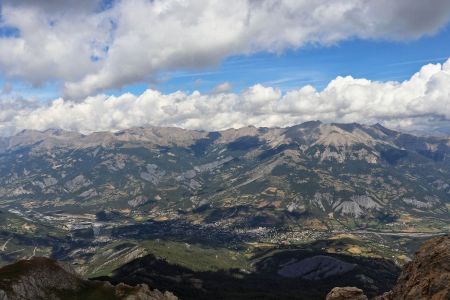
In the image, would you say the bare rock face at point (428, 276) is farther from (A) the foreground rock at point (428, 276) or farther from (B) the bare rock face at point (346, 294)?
(B) the bare rock face at point (346, 294)

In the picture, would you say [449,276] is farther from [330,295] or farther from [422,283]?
[330,295]

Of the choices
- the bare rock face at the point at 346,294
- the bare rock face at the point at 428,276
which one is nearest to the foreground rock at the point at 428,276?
the bare rock face at the point at 428,276

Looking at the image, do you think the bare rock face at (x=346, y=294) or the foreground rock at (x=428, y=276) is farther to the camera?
the bare rock face at (x=346, y=294)

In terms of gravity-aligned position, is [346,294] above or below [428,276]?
below

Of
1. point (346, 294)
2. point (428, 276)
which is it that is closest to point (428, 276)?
point (428, 276)

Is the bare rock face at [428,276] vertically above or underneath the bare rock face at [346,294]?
above

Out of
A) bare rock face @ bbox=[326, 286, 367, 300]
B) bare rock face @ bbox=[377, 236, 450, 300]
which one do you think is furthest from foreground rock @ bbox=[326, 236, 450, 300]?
bare rock face @ bbox=[326, 286, 367, 300]

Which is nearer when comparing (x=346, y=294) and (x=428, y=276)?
(x=428, y=276)

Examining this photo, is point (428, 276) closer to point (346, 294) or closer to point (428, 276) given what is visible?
point (428, 276)

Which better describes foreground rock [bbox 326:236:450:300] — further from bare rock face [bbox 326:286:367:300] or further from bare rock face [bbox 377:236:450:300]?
bare rock face [bbox 326:286:367:300]

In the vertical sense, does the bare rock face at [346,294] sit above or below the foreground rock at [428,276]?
below
